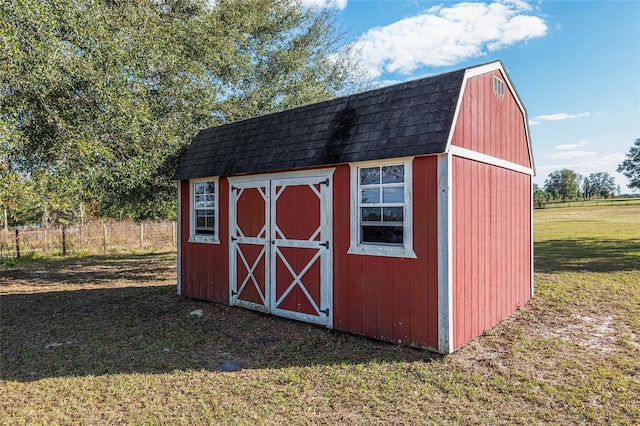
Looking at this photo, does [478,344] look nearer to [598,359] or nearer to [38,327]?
[598,359]

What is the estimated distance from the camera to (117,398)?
3.57 metres

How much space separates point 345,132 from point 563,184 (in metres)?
102

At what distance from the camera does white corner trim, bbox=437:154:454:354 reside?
4453 mm

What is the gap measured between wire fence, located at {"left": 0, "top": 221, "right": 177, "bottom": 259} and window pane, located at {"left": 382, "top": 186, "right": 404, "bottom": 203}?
15.6m

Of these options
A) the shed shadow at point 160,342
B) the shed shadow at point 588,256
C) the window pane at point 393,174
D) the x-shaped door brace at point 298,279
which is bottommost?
the shed shadow at point 160,342

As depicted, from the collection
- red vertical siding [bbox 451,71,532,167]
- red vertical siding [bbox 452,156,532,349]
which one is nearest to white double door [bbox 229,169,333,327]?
red vertical siding [bbox 452,156,532,349]

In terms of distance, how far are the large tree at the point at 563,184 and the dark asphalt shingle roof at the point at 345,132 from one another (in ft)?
300

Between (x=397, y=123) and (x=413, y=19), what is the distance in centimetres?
526

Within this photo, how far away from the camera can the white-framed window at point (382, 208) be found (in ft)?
15.8

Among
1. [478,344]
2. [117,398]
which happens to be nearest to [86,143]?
[117,398]

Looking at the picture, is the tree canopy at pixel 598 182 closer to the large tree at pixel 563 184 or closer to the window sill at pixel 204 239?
the large tree at pixel 563 184

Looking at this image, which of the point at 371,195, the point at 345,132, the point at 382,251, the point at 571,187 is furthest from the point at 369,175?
the point at 571,187

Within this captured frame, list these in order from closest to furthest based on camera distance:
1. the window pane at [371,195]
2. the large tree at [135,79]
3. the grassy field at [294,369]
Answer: the grassy field at [294,369], the window pane at [371,195], the large tree at [135,79]

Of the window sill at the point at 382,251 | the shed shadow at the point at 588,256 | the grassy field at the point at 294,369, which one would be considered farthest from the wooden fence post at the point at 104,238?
the shed shadow at the point at 588,256
